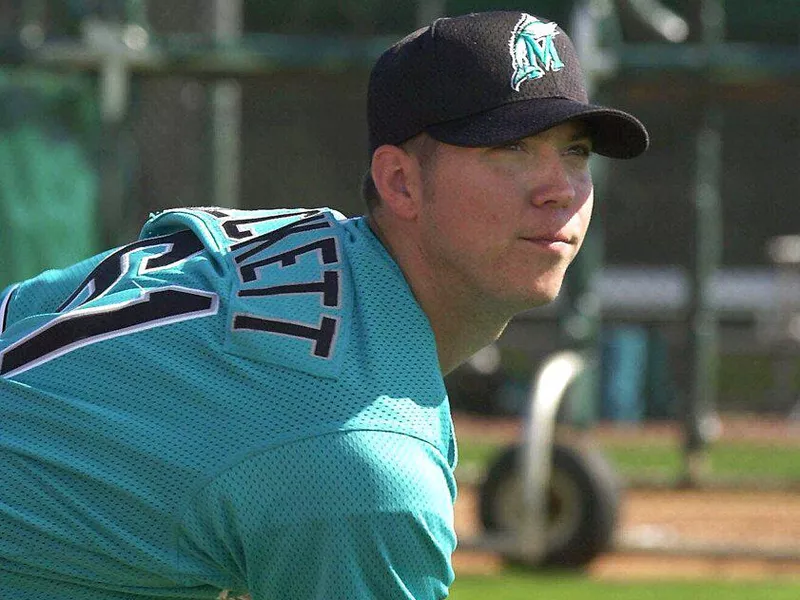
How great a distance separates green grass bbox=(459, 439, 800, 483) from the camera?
1080 centimetres

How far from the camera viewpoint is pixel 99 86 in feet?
24.3

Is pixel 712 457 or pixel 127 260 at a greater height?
pixel 127 260

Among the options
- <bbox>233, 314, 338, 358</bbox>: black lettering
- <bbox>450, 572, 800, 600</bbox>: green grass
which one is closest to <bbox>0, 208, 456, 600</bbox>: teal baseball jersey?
<bbox>233, 314, 338, 358</bbox>: black lettering

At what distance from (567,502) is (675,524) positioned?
2084mm

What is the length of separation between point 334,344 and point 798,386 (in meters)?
13.7

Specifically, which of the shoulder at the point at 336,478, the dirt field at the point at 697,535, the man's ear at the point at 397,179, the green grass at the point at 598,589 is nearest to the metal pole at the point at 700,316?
the dirt field at the point at 697,535

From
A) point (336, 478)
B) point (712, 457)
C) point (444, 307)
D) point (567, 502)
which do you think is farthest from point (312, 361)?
point (712, 457)

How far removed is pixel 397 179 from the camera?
2.54 metres

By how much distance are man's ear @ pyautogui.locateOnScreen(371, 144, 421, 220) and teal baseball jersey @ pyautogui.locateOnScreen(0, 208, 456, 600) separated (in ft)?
0.33

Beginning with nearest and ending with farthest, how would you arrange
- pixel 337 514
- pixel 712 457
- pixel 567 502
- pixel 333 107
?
pixel 337 514
pixel 567 502
pixel 712 457
pixel 333 107

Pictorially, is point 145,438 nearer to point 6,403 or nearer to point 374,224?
point 6,403

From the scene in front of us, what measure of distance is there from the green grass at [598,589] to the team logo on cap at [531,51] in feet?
13.8

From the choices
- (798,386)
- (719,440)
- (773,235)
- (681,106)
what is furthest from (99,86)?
(773,235)

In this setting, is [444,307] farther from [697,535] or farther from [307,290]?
[697,535]
